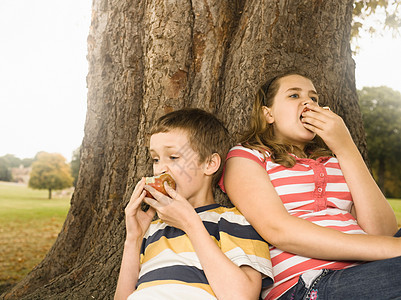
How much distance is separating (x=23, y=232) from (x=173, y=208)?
9.44m

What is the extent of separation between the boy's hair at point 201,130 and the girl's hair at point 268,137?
0.18m

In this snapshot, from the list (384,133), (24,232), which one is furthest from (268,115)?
(384,133)

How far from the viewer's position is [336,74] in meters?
3.02

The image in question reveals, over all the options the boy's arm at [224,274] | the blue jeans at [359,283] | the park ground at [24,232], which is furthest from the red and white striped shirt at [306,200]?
the park ground at [24,232]

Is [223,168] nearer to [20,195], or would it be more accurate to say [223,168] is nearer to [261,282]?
[261,282]

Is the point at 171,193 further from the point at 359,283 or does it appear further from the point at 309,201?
the point at 359,283

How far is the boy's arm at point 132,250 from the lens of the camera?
1.96 m

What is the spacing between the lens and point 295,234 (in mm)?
1812

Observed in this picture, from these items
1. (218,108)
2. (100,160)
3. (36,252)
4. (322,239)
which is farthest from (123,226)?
(36,252)

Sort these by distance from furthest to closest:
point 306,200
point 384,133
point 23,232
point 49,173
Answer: point 384,133, point 49,173, point 23,232, point 306,200

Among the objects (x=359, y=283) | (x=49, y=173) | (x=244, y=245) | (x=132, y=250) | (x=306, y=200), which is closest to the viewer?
(x=359, y=283)

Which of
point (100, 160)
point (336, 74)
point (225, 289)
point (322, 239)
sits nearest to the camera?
point (225, 289)

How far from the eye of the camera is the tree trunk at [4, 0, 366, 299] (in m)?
2.73

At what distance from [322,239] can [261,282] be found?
358mm
